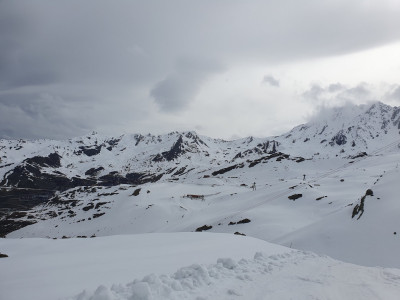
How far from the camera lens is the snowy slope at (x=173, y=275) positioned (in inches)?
283

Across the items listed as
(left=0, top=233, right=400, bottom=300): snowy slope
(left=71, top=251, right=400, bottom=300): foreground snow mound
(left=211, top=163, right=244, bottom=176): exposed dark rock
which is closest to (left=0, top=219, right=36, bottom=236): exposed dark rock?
(left=211, top=163, right=244, bottom=176): exposed dark rock

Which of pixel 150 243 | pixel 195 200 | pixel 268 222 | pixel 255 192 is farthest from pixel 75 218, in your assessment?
pixel 150 243

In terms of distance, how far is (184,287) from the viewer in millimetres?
7598

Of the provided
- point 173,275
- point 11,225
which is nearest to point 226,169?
point 11,225

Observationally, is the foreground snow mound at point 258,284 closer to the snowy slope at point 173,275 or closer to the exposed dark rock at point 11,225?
the snowy slope at point 173,275

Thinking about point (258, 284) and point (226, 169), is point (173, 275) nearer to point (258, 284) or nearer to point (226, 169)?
point (258, 284)

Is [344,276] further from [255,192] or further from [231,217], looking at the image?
[255,192]

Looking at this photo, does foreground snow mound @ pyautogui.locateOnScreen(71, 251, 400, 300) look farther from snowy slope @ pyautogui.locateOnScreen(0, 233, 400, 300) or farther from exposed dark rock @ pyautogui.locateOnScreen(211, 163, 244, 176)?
exposed dark rock @ pyautogui.locateOnScreen(211, 163, 244, 176)

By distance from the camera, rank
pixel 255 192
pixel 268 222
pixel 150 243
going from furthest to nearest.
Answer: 1. pixel 255 192
2. pixel 268 222
3. pixel 150 243

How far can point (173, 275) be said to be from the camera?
855 centimetres

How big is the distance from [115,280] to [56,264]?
3.17 m

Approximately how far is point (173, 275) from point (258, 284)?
2.42 meters

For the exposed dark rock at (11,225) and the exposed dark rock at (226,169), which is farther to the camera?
the exposed dark rock at (226,169)

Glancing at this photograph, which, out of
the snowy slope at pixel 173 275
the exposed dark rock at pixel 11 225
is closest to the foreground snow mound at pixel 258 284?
A: the snowy slope at pixel 173 275
